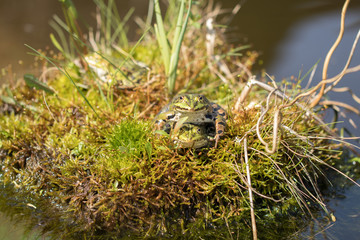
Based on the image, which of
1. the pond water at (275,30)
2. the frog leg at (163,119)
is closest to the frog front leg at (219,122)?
the frog leg at (163,119)

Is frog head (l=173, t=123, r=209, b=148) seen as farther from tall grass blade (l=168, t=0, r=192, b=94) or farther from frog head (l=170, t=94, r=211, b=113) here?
tall grass blade (l=168, t=0, r=192, b=94)

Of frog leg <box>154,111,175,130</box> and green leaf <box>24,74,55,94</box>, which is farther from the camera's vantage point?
green leaf <box>24,74,55,94</box>

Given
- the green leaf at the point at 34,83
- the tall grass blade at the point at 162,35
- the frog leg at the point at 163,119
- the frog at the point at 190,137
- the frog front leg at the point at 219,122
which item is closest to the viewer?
the frog at the point at 190,137

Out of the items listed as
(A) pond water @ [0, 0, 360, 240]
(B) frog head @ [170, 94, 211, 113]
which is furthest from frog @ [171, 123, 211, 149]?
(A) pond water @ [0, 0, 360, 240]

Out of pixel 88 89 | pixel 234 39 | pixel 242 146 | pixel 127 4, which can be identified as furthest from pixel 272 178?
pixel 127 4

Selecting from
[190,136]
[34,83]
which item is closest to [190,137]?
[190,136]

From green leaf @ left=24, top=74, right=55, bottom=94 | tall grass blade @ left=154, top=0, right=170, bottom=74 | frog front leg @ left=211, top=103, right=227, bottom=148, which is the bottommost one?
frog front leg @ left=211, top=103, right=227, bottom=148

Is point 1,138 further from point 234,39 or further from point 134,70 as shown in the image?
point 234,39

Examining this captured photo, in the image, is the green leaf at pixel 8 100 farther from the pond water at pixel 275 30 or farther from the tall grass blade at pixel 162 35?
the tall grass blade at pixel 162 35
